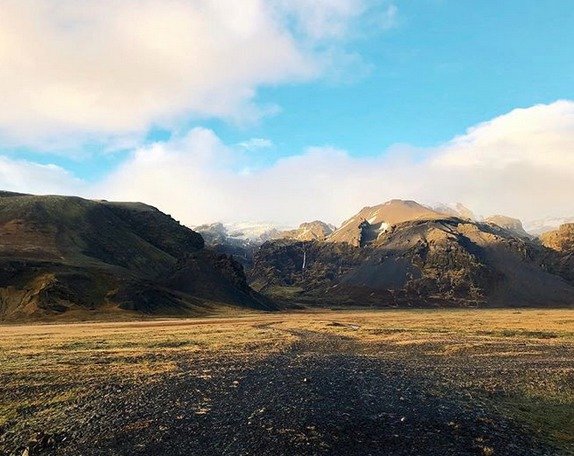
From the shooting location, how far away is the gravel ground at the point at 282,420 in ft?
61.1

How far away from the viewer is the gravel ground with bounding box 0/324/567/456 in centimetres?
1861

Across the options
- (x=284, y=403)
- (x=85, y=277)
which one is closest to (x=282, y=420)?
(x=284, y=403)

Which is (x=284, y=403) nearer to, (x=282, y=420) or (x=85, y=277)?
(x=282, y=420)

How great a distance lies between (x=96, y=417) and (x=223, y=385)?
27.7ft

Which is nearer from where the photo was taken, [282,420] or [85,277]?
[282,420]

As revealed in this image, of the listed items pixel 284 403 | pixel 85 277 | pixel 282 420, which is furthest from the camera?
pixel 85 277

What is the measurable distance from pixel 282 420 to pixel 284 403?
3.10 m

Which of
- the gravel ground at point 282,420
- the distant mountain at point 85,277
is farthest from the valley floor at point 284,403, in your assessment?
the distant mountain at point 85,277

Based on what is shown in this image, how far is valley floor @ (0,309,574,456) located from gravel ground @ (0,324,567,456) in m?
0.06

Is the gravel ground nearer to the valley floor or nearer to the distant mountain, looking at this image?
the valley floor

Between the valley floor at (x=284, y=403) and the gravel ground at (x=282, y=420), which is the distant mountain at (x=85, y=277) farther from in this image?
Answer: the gravel ground at (x=282, y=420)

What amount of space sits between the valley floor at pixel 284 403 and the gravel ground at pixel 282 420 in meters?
0.06

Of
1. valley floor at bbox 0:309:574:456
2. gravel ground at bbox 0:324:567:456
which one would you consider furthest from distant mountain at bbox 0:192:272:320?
gravel ground at bbox 0:324:567:456

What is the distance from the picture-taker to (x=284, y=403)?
24672mm
